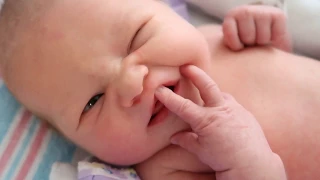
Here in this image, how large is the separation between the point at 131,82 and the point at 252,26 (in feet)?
1.49

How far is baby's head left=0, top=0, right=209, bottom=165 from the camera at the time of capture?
95 centimetres

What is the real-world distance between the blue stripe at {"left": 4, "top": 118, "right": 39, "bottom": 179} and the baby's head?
14 cm

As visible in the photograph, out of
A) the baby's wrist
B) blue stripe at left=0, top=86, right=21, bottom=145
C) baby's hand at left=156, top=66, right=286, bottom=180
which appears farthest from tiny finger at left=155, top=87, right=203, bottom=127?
blue stripe at left=0, top=86, right=21, bottom=145

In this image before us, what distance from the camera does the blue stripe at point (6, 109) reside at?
3.73 ft

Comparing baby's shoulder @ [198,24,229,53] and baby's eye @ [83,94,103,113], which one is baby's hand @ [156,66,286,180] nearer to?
baby's eye @ [83,94,103,113]

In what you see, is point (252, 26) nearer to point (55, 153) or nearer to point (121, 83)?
point (121, 83)

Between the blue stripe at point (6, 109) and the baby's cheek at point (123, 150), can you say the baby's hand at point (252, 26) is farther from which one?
the blue stripe at point (6, 109)

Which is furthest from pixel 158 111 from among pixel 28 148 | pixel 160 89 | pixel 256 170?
pixel 28 148

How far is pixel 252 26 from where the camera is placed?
1.22 meters

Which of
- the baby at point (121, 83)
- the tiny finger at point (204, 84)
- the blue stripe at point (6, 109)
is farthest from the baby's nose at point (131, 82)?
the blue stripe at point (6, 109)

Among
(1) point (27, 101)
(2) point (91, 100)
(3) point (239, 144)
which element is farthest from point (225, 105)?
(1) point (27, 101)

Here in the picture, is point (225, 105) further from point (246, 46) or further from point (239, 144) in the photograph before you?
point (246, 46)

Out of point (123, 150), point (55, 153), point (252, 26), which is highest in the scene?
point (252, 26)

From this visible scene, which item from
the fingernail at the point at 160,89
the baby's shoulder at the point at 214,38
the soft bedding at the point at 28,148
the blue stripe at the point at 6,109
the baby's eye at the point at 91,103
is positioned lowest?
the soft bedding at the point at 28,148
